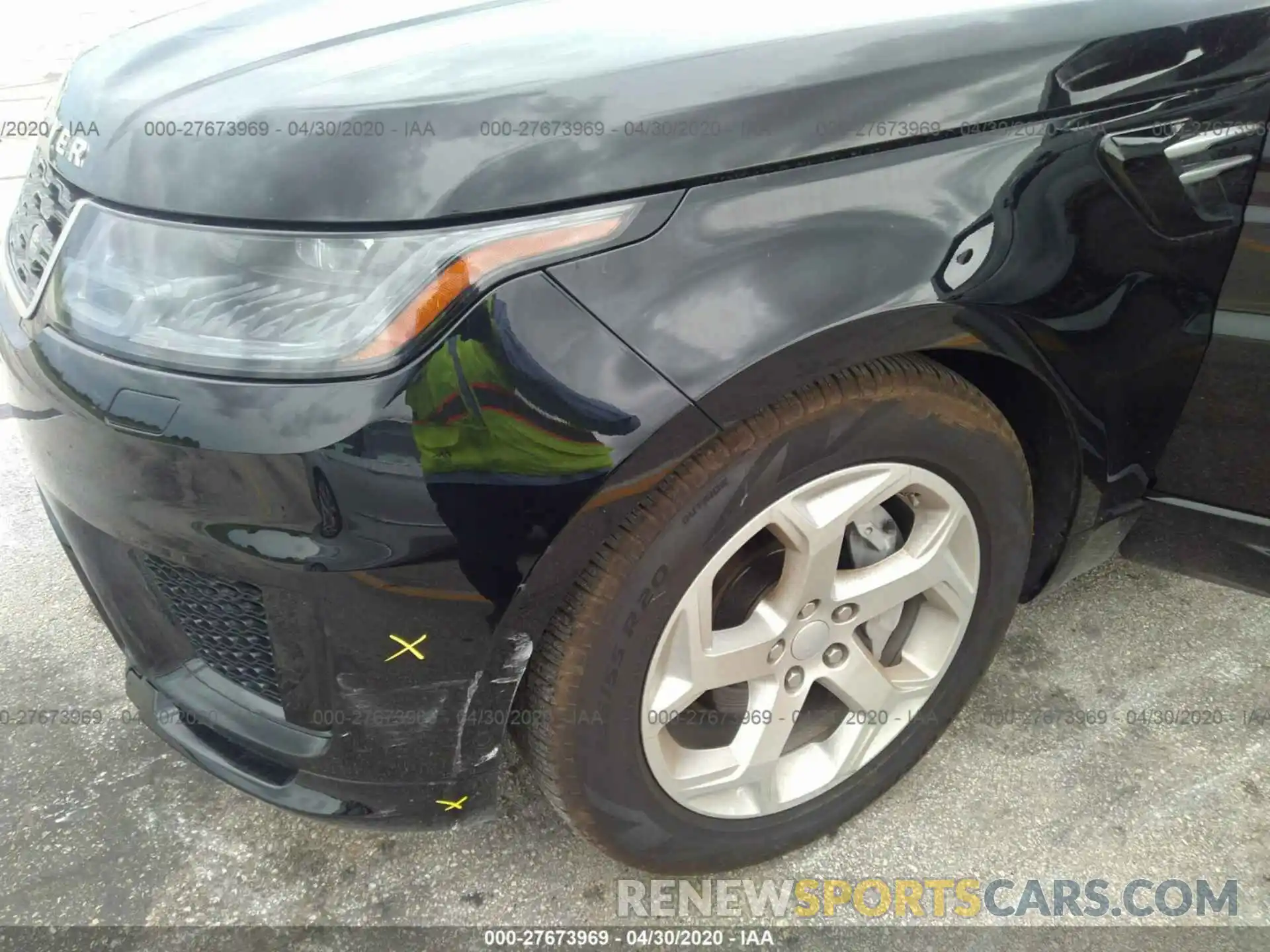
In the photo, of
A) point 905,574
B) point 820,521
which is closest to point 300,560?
point 820,521

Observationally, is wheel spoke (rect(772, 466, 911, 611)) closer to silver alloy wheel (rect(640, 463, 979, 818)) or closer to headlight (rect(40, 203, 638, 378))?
silver alloy wheel (rect(640, 463, 979, 818))

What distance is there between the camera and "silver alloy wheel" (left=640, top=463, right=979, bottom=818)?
143cm

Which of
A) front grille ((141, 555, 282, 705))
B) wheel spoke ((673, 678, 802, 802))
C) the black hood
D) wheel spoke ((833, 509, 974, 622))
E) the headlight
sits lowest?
wheel spoke ((673, 678, 802, 802))

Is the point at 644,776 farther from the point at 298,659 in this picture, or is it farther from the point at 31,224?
the point at 31,224

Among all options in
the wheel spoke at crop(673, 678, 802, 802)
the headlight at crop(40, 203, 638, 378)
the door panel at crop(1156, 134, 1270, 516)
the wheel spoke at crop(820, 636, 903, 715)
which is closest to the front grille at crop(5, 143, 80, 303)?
the headlight at crop(40, 203, 638, 378)

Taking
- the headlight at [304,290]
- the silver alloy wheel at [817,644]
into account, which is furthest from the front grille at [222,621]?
the silver alloy wheel at [817,644]

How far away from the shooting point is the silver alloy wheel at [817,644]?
1429mm

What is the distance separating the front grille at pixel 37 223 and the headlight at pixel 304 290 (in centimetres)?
24

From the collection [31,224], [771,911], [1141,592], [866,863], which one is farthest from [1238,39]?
[31,224]

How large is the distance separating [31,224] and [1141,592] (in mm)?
2577

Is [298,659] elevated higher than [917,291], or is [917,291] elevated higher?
[917,291]

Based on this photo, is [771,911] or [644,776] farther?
[771,911]

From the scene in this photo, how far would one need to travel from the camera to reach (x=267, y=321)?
Result: 3.85 ft

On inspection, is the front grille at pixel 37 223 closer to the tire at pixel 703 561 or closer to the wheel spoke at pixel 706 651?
the tire at pixel 703 561
